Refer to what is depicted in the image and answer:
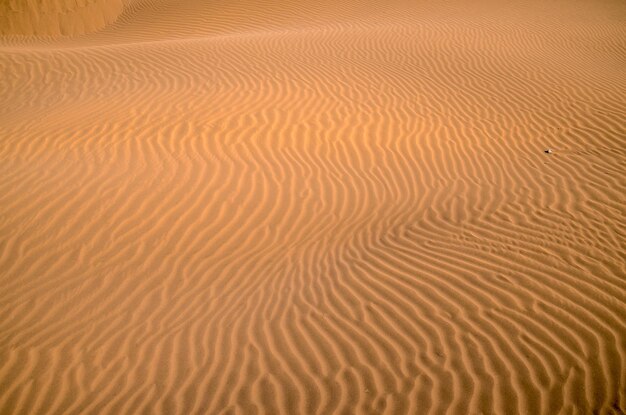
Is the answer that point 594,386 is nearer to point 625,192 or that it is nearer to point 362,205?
point 362,205

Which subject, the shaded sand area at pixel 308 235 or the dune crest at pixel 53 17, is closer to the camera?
the shaded sand area at pixel 308 235

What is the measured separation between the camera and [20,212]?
5.18 metres

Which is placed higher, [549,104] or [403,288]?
[549,104]

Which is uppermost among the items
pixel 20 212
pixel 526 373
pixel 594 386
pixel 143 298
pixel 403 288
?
pixel 20 212

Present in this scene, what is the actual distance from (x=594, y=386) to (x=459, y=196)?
3166 millimetres

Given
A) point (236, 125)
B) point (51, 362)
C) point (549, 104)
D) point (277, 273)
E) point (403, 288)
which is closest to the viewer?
point (51, 362)

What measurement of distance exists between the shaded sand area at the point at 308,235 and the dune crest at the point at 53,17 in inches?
174

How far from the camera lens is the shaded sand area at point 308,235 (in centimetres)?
337

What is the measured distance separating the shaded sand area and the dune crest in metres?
4.42

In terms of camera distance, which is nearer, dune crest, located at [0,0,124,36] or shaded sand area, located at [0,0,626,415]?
shaded sand area, located at [0,0,626,415]

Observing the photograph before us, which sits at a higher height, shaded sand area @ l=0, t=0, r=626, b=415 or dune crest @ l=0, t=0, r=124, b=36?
dune crest @ l=0, t=0, r=124, b=36

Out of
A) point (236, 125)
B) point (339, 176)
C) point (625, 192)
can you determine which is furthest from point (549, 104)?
point (236, 125)

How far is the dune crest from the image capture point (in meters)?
13.9

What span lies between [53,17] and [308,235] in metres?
13.9
